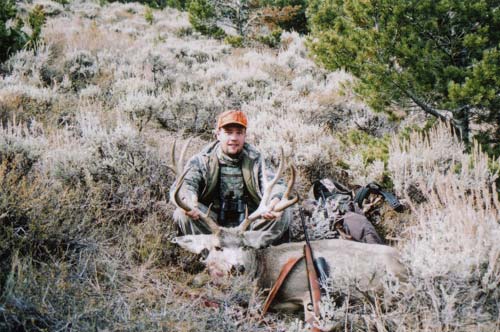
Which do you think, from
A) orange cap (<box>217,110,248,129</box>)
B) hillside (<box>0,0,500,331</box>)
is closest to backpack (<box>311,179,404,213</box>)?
hillside (<box>0,0,500,331</box>)

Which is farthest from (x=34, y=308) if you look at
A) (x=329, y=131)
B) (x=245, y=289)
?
(x=329, y=131)

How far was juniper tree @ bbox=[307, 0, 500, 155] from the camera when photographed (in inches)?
167

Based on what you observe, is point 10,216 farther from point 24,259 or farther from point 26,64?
point 26,64

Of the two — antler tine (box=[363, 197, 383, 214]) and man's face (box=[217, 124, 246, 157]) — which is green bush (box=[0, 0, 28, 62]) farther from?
antler tine (box=[363, 197, 383, 214])

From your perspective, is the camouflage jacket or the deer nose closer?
the deer nose

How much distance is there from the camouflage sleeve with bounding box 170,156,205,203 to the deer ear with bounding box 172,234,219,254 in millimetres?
469

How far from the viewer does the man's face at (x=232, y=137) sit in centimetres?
430

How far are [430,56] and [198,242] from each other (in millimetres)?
3392

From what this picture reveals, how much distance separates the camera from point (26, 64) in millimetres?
7289

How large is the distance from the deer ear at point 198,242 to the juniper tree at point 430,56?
9.59ft

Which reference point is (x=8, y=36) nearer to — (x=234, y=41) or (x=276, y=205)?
(x=276, y=205)

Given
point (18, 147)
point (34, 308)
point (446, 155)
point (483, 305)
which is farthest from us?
point (446, 155)

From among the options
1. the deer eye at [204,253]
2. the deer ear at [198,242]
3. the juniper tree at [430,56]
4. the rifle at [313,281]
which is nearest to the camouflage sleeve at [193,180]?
the deer ear at [198,242]

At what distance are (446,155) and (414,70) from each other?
107cm
